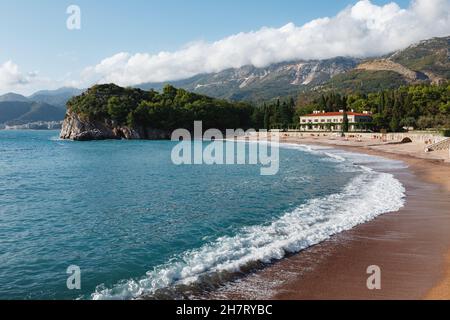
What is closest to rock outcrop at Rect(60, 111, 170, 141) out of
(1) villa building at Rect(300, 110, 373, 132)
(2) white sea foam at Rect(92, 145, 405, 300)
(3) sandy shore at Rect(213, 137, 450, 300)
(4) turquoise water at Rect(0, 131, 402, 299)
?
(1) villa building at Rect(300, 110, 373, 132)

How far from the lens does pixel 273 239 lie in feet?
51.8

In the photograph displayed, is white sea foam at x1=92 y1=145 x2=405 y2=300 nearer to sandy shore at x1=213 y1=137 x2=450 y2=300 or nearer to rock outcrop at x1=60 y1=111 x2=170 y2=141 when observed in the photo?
sandy shore at x1=213 y1=137 x2=450 y2=300

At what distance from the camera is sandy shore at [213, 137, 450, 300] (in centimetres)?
1051

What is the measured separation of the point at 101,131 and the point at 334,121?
73223 millimetres

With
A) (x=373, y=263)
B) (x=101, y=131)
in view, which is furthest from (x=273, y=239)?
(x=101, y=131)

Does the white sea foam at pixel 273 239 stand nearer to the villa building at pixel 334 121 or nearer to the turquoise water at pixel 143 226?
the turquoise water at pixel 143 226

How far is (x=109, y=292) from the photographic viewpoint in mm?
11078

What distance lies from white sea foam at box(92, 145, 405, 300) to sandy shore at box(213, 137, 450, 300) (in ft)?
2.49

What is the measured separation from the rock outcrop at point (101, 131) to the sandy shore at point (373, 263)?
117 metres

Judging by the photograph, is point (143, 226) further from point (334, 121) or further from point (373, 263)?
point (334, 121)

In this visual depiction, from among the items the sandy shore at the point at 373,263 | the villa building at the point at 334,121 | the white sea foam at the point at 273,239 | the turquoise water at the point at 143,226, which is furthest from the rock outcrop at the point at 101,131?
the sandy shore at the point at 373,263

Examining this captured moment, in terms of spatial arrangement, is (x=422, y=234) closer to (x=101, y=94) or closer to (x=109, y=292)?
(x=109, y=292)

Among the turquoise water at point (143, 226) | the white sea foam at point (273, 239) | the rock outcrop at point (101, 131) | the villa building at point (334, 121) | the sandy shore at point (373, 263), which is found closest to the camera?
the sandy shore at point (373, 263)

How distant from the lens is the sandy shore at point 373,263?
10508 millimetres
